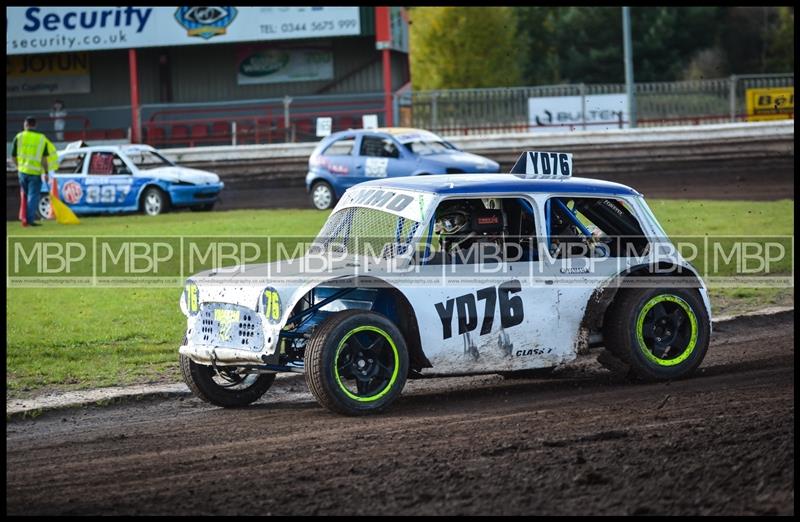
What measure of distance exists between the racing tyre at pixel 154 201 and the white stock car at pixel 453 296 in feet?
49.2

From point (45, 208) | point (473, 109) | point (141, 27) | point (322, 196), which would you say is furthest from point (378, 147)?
point (141, 27)

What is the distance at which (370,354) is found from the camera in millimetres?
7809

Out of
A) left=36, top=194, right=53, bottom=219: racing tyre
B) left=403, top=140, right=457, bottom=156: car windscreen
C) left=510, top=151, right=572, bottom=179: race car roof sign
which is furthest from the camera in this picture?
left=403, top=140, right=457, bottom=156: car windscreen

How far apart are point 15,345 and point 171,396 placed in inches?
99.7

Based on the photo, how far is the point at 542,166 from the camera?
9.20 metres

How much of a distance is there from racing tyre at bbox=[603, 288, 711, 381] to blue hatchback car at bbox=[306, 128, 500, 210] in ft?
46.5

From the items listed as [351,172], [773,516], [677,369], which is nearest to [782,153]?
[351,172]

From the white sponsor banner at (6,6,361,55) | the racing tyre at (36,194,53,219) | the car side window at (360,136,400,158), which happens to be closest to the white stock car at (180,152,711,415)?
the car side window at (360,136,400,158)

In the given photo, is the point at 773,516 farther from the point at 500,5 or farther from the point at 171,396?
the point at 500,5

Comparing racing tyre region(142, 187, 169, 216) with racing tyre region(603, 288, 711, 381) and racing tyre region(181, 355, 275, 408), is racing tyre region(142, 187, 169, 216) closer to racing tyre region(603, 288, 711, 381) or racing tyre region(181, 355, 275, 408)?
racing tyre region(181, 355, 275, 408)

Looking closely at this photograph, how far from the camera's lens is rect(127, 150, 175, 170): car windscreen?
24531 mm

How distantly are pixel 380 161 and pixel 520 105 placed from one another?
8681mm

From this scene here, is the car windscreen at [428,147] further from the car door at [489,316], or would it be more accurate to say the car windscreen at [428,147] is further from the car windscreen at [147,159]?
the car door at [489,316]

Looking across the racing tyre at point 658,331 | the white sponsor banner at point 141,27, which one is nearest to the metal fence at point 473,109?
the white sponsor banner at point 141,27
